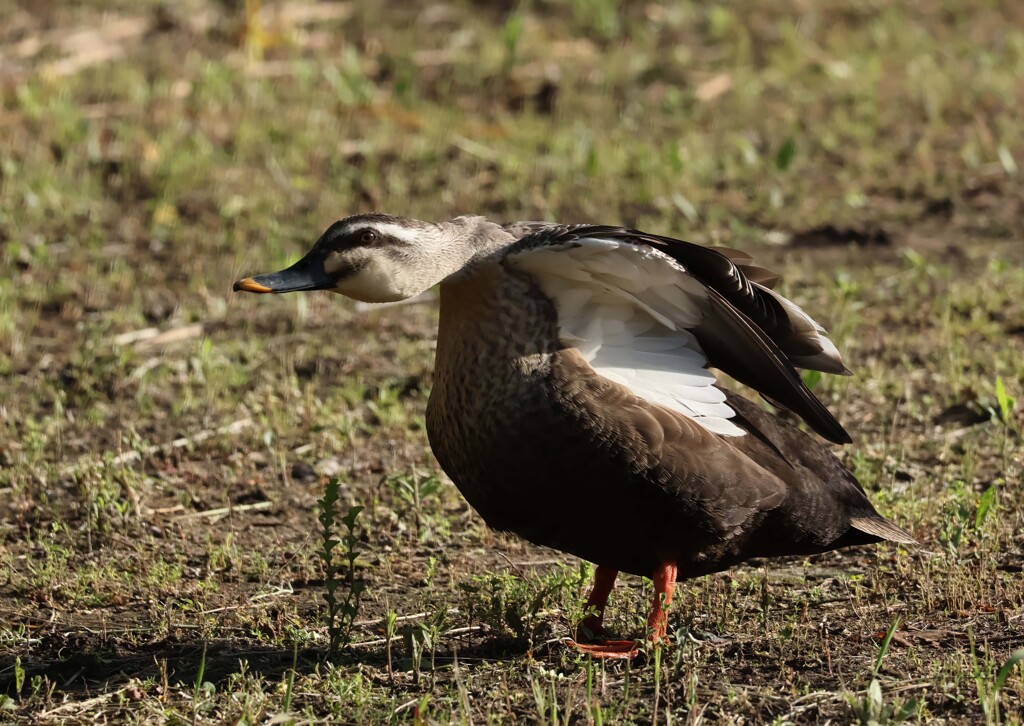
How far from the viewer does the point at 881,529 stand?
4.90m

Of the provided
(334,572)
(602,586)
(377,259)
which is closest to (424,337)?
(602,586)

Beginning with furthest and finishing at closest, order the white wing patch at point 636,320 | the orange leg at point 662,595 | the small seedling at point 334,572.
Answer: the orange leg at point 662,595 < the white wing patch at point 636,320 < the small seedling at point 334,572

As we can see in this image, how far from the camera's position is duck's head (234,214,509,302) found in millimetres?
4500

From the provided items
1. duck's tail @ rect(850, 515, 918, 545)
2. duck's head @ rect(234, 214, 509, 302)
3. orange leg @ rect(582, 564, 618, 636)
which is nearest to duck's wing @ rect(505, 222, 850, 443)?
duck's head @ rect(234, 214, 509, 302)

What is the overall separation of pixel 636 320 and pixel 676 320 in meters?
0.13

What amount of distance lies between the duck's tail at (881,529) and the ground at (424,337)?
0.62 feet

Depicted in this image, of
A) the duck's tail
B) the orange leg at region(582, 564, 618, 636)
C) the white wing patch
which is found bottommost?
the orange leg at region(582, 564, 618, 636)

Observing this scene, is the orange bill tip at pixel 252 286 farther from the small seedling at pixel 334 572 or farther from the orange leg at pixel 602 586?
the orange leg at pixel 602 586

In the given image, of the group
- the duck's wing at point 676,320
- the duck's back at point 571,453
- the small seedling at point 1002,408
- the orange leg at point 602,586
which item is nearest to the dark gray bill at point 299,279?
the duck's back at point 571,453

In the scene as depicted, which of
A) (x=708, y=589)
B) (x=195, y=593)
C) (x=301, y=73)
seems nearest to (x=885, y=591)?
(x=708, y=589)

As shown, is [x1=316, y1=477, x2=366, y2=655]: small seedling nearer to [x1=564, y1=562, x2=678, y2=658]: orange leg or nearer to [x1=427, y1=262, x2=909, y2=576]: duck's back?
[x1=427, y1=262, x2=909, y2=576]: duck's back

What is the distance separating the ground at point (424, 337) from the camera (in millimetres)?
4484

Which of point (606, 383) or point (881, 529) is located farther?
point (881, 529)

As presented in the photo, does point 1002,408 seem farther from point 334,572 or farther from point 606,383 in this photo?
point 334,572
